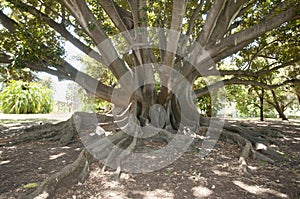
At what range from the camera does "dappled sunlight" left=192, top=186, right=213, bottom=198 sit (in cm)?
262

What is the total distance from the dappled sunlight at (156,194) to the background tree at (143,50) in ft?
2.53

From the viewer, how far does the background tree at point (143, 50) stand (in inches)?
168

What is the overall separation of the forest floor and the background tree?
338 millimetres

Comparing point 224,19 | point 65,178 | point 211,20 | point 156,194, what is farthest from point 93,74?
point 156,194

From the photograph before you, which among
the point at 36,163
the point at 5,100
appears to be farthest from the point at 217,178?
the point at 5,100

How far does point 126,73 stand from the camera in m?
5.43

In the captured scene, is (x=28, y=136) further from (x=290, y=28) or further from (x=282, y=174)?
(x=290, y=28)

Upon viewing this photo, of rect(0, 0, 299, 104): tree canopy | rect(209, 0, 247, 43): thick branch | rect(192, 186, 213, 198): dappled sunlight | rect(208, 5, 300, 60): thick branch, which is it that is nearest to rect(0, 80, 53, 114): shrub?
rect(0, 0, 299, 104): tree canopy

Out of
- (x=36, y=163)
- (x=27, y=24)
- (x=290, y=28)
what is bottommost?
(x=36, y=163)

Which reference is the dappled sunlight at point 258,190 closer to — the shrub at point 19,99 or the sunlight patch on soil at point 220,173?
the sunlight patch on soil at point 220,173

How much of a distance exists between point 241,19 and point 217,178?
210 inches

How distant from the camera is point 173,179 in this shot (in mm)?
3064

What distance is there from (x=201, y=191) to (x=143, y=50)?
127 inches

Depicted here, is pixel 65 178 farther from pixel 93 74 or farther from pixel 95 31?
pixel 93 74
